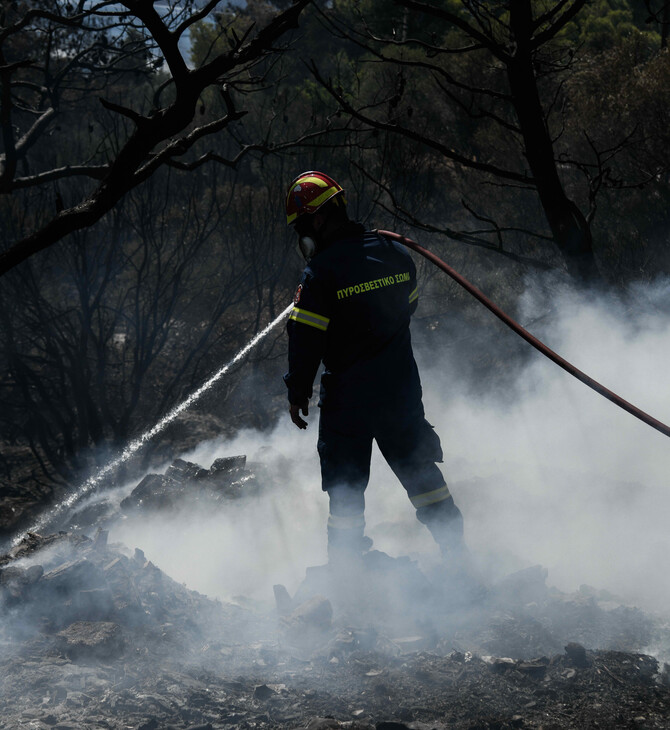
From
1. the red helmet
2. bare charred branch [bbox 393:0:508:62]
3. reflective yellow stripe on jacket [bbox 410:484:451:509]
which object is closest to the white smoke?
reflective yellow stripe on jacket [bbox 410:484:451:509]

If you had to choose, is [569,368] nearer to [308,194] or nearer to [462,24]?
[308,194]

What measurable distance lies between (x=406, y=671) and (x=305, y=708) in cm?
48

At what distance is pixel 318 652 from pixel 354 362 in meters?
1.31

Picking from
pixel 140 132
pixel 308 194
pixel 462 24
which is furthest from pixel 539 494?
pixel 140 132

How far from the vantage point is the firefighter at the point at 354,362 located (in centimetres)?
346

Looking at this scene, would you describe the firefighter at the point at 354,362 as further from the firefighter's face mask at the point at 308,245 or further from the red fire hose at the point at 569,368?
the red fire hose at the point at 569,368

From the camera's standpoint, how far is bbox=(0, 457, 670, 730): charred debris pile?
2.76m

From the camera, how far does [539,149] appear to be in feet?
14.0

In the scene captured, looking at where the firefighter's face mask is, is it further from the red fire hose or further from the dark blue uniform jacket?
the red fire hose

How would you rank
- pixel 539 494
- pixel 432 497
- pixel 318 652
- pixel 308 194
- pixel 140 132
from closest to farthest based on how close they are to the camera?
1. pixel 140 132
2. pixel 318 652
3. pixel 308 194
4. pixel 432 497
5. pixel 539 494

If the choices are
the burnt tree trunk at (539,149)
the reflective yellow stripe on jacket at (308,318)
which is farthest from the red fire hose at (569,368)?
the burnt tree trunk at (539,149)

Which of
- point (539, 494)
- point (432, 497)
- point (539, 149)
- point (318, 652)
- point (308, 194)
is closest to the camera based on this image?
point (318, 652)

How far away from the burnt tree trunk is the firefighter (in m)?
1.13

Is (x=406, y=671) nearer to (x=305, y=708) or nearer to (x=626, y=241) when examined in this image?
(x=305, y=708)
